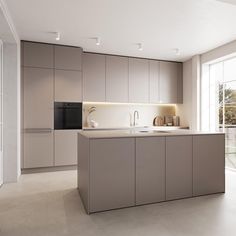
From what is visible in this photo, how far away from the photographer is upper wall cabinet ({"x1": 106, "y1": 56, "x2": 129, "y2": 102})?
15.5ft

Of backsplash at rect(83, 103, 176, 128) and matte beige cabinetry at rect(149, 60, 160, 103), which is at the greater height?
matte beige cabinetry at rect(149, 60, 160, 103)

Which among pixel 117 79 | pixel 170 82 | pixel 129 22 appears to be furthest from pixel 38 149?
pixel 170 82

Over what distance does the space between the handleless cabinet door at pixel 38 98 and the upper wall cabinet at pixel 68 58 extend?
0.87ft

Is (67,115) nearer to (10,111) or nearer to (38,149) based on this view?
(38,149)

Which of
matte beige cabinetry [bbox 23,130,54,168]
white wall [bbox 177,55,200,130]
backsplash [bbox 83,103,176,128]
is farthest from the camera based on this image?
Result: backsplash [bbox 83,103,176,128]

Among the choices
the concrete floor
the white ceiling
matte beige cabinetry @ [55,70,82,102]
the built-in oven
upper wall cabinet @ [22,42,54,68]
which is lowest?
the concrete floor

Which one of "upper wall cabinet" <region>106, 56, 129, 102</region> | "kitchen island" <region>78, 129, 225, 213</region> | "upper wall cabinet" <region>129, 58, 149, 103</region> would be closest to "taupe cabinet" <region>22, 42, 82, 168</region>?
"upper wall cabinet" <region>106, 56, 129, 102</region>

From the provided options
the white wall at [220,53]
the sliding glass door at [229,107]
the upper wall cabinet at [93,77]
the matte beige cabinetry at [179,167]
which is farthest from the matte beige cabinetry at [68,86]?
the sliding glass door at [229,107]

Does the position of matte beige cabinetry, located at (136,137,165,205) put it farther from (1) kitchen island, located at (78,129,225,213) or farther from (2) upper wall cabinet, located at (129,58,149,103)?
(2) upper wall cabinet, located at (129,58,149,103)

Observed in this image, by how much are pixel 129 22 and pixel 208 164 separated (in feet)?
8.01

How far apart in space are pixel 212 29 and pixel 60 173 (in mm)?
3838

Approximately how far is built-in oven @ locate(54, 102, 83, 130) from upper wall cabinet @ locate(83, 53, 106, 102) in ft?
1.24

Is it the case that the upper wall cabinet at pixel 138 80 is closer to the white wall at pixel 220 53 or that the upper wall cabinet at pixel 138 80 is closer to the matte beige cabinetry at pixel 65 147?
the white wall at pixel 220 53

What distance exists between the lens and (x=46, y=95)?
405 centimetres
